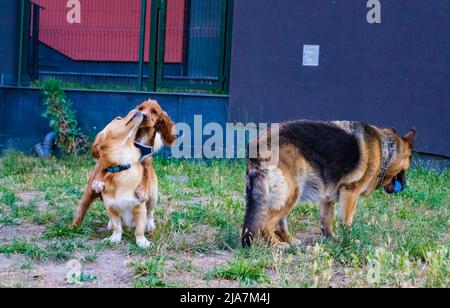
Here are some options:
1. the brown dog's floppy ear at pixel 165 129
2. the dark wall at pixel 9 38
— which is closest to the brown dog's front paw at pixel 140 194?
the brown dog's floppy ear at pixel 165 129

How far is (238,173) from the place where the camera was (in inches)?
418

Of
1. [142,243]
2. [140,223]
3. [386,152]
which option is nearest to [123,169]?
[140,223]

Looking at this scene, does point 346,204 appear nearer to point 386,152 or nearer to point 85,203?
point 386,152

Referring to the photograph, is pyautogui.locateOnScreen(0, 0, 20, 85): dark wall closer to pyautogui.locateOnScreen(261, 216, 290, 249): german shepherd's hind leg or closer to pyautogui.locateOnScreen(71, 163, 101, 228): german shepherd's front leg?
pyautogui.locateOnScreen(71, 163, 101, 228): german shepherd's front leg

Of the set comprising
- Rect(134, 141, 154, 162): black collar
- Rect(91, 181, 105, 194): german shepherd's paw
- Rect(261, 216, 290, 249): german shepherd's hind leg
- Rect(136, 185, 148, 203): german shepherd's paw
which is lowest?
Rect(261, 216, 290, 249): german shepherd's hind leg

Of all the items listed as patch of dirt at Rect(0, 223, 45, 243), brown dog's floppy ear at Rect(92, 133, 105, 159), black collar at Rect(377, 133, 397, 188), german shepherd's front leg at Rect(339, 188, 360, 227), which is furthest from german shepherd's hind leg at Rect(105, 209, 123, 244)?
black collar at Rect(377, 133, 397, 188)

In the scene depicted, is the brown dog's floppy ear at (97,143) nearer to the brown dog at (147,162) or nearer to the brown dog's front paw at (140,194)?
the brown dog at (147,162)

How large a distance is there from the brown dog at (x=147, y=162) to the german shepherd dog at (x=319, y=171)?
2.94ft

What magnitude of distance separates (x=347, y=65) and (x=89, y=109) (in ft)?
14.5

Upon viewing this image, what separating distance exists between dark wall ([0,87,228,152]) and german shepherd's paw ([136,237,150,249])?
602 centimetres

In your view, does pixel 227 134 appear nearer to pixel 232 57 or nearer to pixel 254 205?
pixel 232 57

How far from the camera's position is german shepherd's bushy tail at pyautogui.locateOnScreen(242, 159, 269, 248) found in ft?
20.1

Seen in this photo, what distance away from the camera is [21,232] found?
6.92 m
